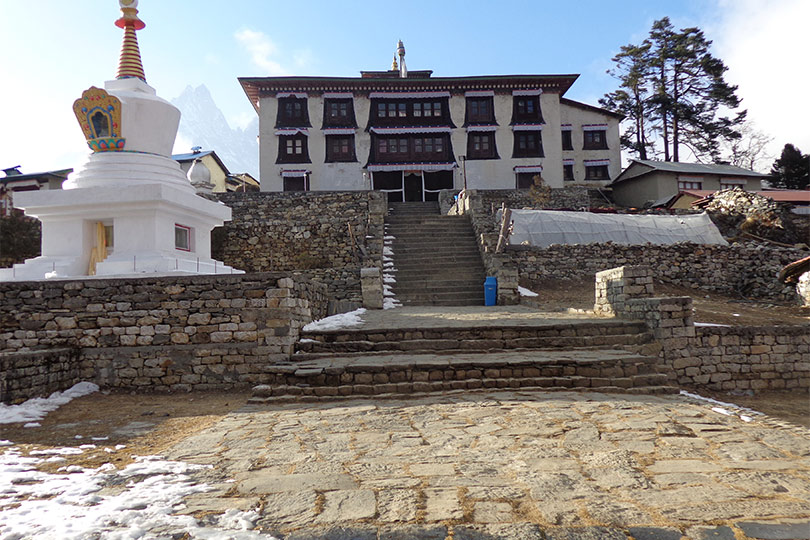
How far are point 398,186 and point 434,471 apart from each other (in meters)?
28.7

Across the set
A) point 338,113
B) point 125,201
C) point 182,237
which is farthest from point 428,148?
point 125,201

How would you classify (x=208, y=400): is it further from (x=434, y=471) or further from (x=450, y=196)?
(x=450, y=196)

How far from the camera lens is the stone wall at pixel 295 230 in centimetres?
2045

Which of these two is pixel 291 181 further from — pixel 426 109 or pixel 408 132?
pixel 426 109

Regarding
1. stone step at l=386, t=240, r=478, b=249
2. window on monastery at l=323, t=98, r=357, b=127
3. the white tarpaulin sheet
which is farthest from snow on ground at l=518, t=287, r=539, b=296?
window on monastery at l=323, t=98, r=357, b=127

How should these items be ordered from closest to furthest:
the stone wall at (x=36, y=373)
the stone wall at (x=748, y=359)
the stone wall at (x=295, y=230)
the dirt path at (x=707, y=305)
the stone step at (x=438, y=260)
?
→ the stone wall at (x=36, y=373), the stone wall at (x=748, y=359), the dirt path at (x=707, y=305), the stone step at (x=438, y=260), the stone wall at (x=295, y=230)

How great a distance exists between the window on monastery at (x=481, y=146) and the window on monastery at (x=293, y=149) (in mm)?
10438

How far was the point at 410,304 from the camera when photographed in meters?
13.6

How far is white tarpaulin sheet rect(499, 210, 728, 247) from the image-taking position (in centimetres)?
1856

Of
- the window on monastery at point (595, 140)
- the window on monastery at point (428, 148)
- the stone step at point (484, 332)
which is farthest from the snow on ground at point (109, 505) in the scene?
the window on monastery at point (595, 140)

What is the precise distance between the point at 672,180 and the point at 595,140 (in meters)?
6.43

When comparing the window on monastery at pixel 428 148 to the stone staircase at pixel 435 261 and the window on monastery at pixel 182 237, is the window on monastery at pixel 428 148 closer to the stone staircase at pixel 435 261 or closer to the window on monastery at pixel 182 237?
the stone staircase at pixel 435 261

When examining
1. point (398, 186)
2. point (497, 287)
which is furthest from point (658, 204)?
point (497, 287)

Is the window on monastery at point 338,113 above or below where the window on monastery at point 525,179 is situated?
above
